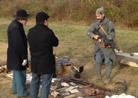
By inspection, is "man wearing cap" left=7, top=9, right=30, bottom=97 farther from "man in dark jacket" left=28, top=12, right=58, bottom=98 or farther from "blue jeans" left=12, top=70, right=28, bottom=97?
"man in dark jacket" left=28, top=12, right=58, bottom=98

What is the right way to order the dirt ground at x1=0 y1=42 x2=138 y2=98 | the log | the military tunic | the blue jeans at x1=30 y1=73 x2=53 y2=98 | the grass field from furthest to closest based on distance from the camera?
the log, the grass field, the military tunic, the dirt ground at x1=0 y1=42 x2=138 y2=98, the blue jeans at x1=30 y1=73 x2=53 y2=98

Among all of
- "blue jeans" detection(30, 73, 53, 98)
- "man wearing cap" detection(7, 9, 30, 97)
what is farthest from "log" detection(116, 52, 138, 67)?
"man wearing cap" detection(7, 9, 30, 97)

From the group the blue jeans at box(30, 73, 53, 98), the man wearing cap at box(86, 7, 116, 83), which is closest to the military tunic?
the man wearing cap at box(86, 7, 116, 83)

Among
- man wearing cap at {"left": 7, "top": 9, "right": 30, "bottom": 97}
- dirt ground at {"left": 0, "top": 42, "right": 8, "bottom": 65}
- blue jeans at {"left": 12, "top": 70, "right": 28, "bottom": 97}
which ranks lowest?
dirt ground at {"left": 0, "top": 42, "right": 8, "bottom": 65}

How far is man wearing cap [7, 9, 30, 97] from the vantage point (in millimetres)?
4863

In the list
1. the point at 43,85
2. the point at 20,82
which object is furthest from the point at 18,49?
the point at 43,85

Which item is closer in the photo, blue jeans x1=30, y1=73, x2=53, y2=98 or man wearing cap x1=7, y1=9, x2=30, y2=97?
blue jeans x1=30, y1=73, x2=53, y2=98

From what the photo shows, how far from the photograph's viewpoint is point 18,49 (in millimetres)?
4914

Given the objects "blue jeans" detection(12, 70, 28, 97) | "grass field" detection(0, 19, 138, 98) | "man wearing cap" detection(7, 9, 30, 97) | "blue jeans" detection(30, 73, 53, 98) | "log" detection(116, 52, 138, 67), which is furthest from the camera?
"log" detection(116, 52, 138, 67)

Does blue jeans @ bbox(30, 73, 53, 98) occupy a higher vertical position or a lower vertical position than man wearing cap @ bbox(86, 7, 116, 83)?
lower

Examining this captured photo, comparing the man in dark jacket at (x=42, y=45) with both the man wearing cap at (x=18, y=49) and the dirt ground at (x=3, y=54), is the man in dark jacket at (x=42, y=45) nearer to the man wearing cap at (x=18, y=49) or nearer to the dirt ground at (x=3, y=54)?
the man wearing cap at (x=18, y=49)

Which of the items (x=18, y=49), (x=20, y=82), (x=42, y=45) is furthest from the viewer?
(x=20, y=82)

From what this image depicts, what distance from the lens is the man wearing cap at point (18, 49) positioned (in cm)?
486

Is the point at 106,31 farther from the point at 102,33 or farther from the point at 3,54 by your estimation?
the point at 3,54
